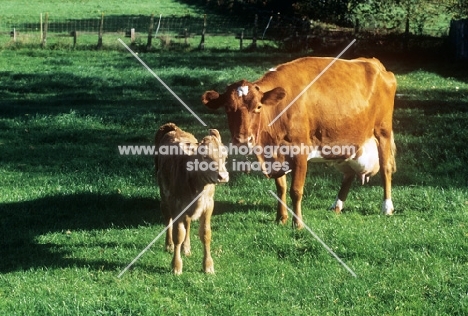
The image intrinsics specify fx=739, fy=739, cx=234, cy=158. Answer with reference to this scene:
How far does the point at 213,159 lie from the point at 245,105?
192 centimetres

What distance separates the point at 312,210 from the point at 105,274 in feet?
11.7

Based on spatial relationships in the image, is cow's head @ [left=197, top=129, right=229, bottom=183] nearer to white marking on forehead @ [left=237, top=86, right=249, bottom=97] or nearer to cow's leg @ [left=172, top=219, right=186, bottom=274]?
cow's leg @ [left=172, top=219, right=186, bottom=274]

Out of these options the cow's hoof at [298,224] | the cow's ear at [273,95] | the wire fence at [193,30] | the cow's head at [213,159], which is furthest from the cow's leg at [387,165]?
the wire fence at [193,30]

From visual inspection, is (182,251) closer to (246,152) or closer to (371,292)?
(246,152)

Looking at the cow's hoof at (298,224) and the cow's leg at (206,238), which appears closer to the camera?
the cow's leg at (206,238)

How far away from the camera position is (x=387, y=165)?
431 inches

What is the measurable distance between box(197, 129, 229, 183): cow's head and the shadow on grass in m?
1.83

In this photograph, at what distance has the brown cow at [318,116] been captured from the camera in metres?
9.29

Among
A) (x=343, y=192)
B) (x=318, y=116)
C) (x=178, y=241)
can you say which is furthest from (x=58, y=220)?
(x=343, y=192)

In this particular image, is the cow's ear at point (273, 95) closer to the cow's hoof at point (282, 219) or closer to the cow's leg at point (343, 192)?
the cow's hoof at point (282, 219)

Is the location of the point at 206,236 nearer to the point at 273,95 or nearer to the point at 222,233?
the point at 222,233

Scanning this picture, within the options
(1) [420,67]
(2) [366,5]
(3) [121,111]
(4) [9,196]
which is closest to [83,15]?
(2) [366,5]

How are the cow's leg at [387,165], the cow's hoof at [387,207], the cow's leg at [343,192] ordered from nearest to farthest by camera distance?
1. the cow's hoof at [387,207]
2. the cow's leg at [387,165]
3. the cow's leg at [343,192]

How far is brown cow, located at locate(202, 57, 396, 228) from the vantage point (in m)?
9.29
